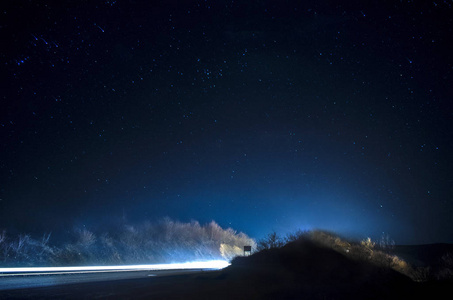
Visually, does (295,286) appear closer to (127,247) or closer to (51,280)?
(51,280)

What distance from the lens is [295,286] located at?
12.4 meters

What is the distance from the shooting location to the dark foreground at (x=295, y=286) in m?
10.2

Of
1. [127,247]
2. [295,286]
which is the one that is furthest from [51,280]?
[127,247]

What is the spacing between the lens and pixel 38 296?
32.5ft

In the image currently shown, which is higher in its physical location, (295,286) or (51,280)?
(51,280)

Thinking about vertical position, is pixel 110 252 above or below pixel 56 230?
below

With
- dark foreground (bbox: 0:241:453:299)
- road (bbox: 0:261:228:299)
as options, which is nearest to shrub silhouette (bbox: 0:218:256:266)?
road (bbox: 0:261:228:299)

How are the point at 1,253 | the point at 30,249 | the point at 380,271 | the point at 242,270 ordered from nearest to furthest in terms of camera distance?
the point at 380,271 < the point at 242,270 < the point at 1,253 < the point at 30,249

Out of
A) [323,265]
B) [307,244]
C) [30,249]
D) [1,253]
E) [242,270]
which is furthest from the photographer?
[30,249]

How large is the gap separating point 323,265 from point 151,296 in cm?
969

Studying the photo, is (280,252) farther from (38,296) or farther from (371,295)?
(38,296)

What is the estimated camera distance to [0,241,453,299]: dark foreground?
33.4ft

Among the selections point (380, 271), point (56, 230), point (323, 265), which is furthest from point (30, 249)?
point (380, 271)

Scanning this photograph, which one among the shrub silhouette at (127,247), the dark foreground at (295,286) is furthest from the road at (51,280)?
the shrub silhouette at (127,247)
